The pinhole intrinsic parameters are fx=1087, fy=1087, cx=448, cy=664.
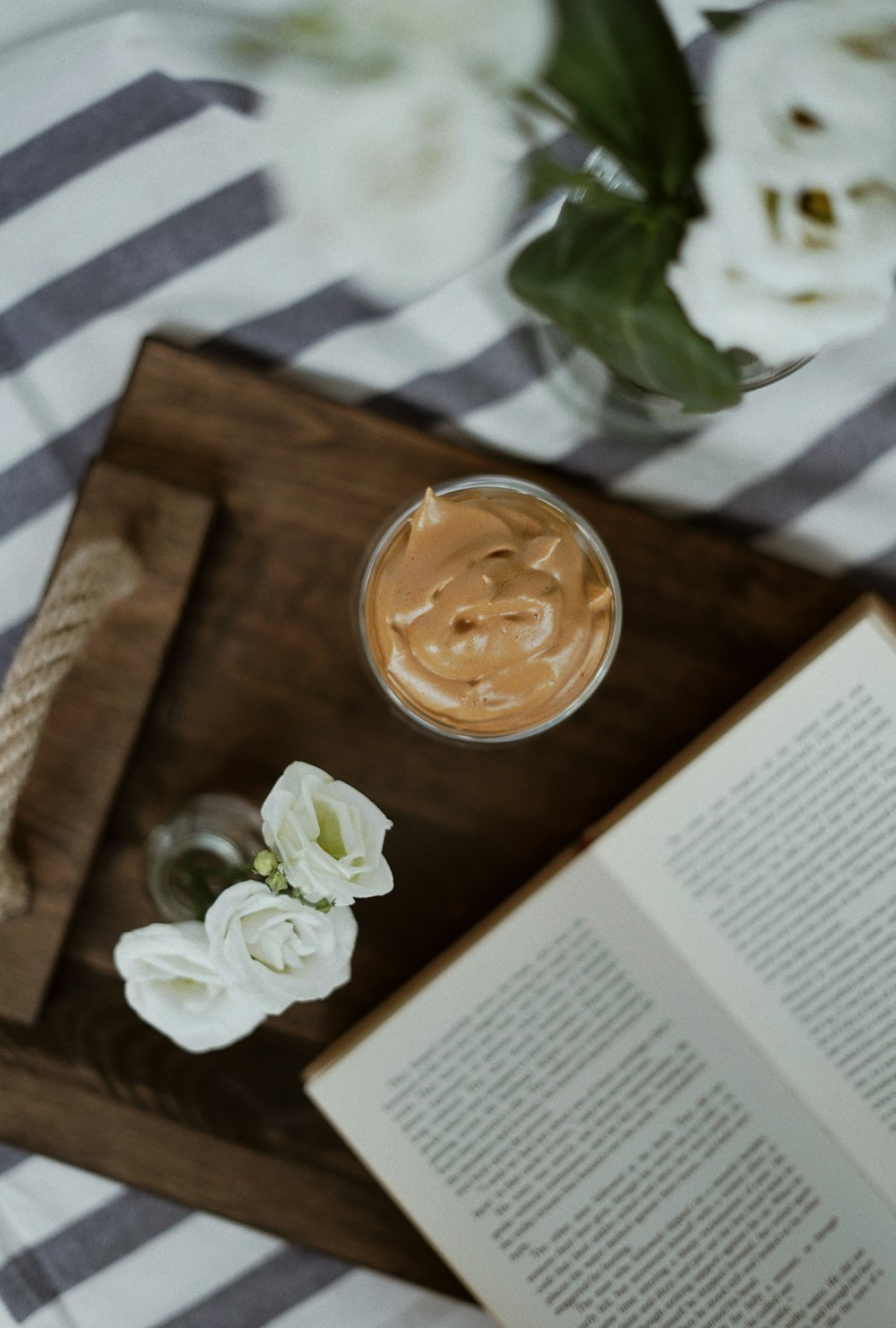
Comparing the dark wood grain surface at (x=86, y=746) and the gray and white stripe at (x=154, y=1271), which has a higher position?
the dark wood grain surface at (x=86, y=746)

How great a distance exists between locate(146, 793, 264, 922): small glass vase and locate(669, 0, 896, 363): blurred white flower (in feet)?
1.27

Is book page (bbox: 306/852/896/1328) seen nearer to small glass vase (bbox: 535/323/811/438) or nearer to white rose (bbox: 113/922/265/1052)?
white rose (bbox: 113/922/265/1052)

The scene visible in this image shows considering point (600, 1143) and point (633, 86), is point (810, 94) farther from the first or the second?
point (600, 1143)

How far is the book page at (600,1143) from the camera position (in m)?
0.57

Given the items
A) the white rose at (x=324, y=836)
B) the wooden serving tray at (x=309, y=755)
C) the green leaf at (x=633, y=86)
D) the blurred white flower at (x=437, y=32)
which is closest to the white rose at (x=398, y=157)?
the blurred white flower at (x=437, y=32)

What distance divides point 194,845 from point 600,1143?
0.27 m

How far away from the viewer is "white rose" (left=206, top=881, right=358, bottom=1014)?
0.40 meters

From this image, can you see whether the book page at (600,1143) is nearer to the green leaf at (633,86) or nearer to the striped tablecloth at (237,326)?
the striped tablecloth at (237,326)

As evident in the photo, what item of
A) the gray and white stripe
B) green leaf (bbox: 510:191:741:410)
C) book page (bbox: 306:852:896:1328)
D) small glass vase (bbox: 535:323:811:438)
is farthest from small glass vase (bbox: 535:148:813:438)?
the gray and white stripe

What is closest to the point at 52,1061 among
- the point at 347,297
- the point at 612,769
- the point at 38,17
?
the point at 612,769

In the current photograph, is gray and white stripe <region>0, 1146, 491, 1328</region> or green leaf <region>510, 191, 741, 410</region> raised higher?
green leaf <region>510, 191, 741, 410</region>

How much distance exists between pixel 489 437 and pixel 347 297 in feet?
0.37

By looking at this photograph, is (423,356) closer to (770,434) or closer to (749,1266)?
(770,434)

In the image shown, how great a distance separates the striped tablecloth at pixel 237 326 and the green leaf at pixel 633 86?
0.26 m
